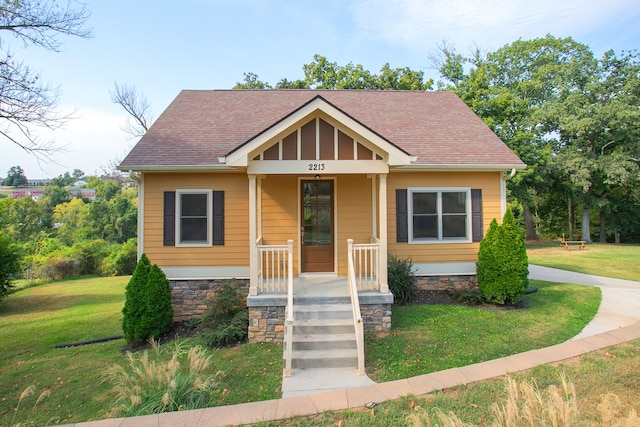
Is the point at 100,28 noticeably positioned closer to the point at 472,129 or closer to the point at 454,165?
the point at 454,165

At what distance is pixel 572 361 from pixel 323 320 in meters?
3.76

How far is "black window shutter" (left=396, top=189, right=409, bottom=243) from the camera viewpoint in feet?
Answer: 28.7

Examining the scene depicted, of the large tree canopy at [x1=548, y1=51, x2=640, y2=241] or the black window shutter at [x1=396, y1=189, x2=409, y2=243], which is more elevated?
the large tree canopy at [x1=548, y1=51, x2=640, y2=241]

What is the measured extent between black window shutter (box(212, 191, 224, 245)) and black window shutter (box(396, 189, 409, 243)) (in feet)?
14.1

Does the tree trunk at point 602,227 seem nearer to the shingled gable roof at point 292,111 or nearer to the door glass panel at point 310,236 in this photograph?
the shingled gable roof at point 292,111

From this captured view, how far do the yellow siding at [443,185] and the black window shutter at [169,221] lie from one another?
5227 millimetres

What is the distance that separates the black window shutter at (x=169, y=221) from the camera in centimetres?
836

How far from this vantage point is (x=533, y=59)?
2844 centimetres

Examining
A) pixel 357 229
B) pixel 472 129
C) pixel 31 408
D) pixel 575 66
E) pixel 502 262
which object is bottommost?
pixel 31 408

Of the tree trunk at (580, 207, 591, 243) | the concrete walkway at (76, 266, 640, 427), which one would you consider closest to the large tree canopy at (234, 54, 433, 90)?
the tree trunk at (580, 207, 591, 243)

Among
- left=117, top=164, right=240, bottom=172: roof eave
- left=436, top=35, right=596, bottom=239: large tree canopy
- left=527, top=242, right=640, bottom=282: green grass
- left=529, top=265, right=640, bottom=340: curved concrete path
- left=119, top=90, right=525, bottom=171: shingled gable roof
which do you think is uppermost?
left=436, top=35, right=596, bottom=239: large tree canopy

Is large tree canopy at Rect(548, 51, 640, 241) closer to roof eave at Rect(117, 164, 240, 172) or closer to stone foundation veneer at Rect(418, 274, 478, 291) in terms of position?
stone foundation veneer at Rect(418, 274, 478, 291)

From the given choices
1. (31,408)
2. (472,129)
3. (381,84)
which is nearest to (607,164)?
(381,84)

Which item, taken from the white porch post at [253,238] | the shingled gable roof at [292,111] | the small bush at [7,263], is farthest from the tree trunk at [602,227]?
the small bush at [7,263]
